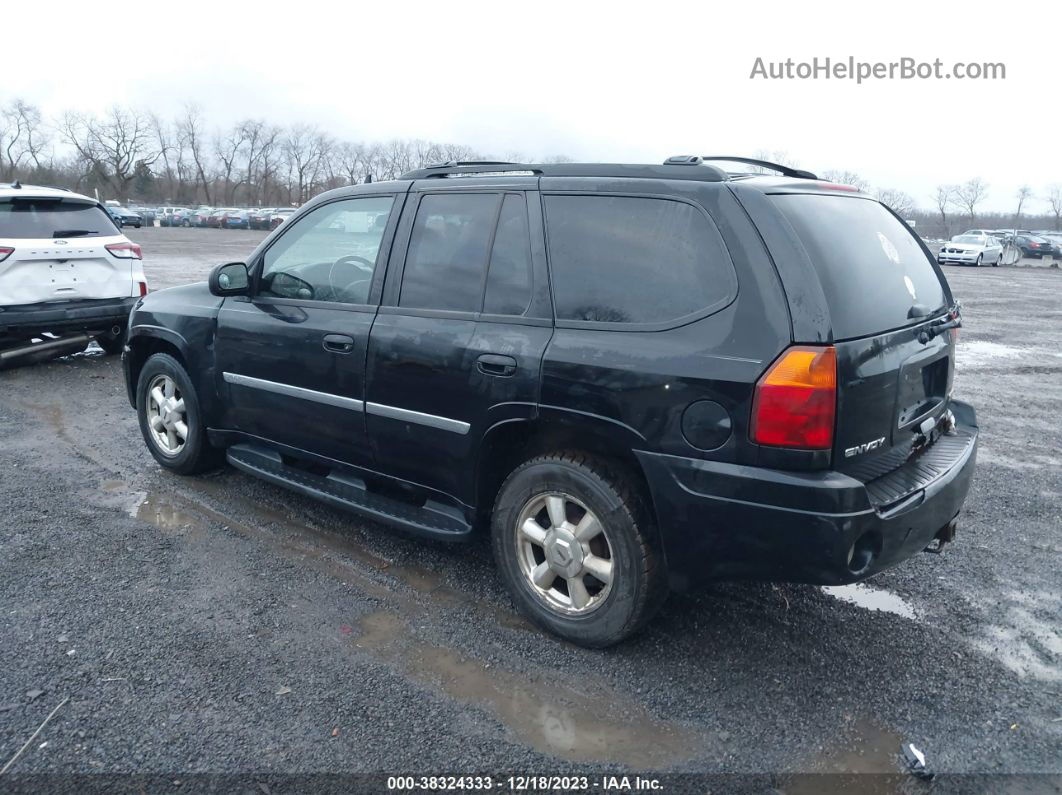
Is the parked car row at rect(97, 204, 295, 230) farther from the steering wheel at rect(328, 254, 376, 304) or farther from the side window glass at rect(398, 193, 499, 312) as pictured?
the side window glass at rect(398, 193, 499, 312)

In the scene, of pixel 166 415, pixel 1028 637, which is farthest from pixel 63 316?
pixel 1028 637

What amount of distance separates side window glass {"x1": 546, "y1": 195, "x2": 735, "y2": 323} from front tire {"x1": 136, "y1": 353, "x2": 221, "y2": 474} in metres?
2.83

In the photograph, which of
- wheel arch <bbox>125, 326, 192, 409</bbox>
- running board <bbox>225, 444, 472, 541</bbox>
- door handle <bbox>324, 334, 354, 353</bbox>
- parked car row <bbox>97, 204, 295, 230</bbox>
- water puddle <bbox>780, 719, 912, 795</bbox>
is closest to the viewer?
water puddle <bbox>780, 719, 912, 795</bbox>

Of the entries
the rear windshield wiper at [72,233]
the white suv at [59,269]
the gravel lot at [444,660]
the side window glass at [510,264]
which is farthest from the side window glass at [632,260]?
the rear windshield wiper at [72,233]

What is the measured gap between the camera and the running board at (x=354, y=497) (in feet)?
12.7

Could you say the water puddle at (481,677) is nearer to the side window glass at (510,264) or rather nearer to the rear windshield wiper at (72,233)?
the side window glass at (510,264)

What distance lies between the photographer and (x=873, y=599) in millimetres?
3955

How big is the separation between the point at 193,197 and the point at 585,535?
371ft

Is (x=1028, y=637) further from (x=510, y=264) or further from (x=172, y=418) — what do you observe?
(x=172, y=418)

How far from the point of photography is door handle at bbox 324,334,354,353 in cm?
410

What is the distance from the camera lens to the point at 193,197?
10444 centimetres

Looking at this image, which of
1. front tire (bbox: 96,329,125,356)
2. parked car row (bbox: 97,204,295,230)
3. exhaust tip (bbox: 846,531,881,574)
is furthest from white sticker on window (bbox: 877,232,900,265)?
parked car row (bbox: 97,204,295,230)

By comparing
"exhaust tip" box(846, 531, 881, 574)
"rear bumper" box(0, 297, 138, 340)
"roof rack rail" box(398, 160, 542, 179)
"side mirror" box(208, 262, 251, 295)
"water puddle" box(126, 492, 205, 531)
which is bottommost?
"water puddle" box(126, 492, 205, 531)

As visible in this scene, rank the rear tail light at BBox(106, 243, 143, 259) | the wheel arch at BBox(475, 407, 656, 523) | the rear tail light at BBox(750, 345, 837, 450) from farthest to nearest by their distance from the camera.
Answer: the rear tail light at BBox(106, 243, 143, 259) < the wheel arch at BBox(475, 407, 656, 523) < the rear tail light at BBox(750, 345, 837, 450)
